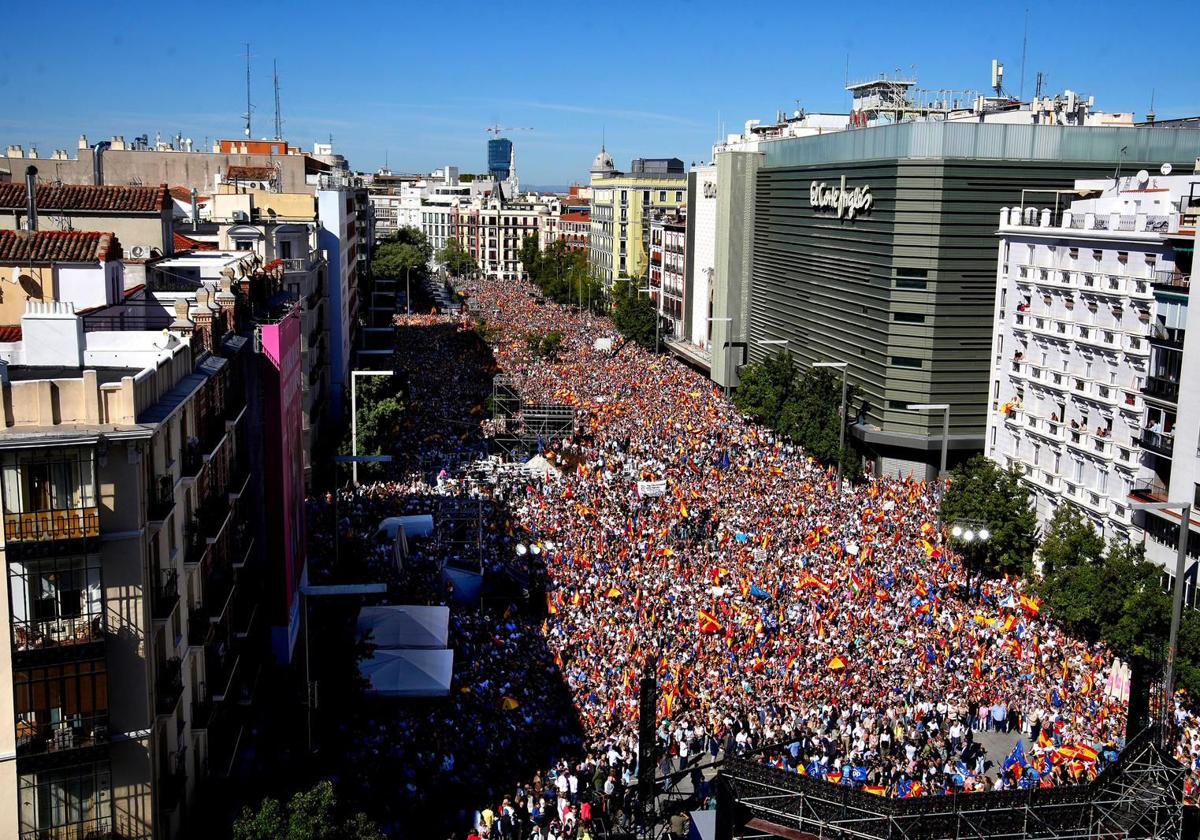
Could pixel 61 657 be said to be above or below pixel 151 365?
below

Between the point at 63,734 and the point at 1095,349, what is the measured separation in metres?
30.5

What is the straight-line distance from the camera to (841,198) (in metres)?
53.2

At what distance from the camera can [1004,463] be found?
42875 mm

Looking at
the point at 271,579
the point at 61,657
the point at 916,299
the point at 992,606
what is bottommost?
the point at 992,606

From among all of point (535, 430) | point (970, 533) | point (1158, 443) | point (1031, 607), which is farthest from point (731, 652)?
point (535, 430)

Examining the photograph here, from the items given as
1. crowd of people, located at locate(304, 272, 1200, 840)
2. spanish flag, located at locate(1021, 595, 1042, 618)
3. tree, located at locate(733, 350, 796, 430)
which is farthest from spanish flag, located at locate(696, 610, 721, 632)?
tree, located at locate(733, 350, 796, 430)

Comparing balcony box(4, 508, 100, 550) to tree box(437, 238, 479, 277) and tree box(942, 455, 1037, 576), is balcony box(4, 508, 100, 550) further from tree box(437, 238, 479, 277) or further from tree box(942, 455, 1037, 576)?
tree box(437, 238, 479, 277)

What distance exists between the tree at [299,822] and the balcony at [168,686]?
1920 millimetres

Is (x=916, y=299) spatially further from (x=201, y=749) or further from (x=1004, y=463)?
(x=201, y=749)

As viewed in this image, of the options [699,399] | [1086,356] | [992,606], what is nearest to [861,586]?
[992,606]

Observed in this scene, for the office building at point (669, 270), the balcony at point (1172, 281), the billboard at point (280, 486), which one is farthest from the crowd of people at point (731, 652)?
the office building at point (669, 270)

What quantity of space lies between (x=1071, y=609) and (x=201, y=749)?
20.5m

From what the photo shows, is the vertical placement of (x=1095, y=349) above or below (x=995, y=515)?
above

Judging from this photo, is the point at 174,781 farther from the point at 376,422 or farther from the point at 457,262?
the point at 457,262
